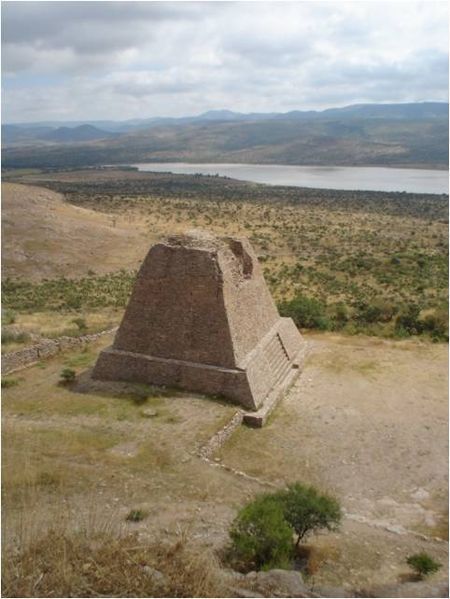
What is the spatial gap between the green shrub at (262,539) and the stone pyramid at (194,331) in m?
5.99

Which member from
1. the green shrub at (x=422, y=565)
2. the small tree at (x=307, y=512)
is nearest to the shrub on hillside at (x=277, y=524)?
the small tree at (x=307, y=512)

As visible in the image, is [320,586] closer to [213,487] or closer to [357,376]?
[213,487]

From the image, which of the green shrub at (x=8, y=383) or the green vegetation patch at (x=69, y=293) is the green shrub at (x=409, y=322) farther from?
the green shrub at (x=8, y=383)

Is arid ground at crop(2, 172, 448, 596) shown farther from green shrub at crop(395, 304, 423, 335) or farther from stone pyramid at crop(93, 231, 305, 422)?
stone pyramid at crop(93, 231, 305, 422)

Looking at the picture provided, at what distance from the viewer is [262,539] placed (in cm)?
903

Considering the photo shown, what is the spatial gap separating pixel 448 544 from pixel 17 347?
1459cm

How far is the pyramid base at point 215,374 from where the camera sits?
15516 millimetres

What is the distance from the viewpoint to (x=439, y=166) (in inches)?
6348

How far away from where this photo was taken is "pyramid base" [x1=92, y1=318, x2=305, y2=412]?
15516 millimetres

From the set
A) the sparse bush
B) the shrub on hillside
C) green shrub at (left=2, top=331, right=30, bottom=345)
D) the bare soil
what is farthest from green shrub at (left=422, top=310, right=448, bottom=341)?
the sparse bush

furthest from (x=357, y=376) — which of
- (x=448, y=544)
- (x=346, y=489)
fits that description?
(x=448, y=544)

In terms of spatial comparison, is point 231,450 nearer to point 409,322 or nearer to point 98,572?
point 98,572

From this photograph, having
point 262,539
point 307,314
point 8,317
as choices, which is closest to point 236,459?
point 262,539

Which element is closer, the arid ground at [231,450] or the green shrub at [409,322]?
the arid ground at [231,450]
